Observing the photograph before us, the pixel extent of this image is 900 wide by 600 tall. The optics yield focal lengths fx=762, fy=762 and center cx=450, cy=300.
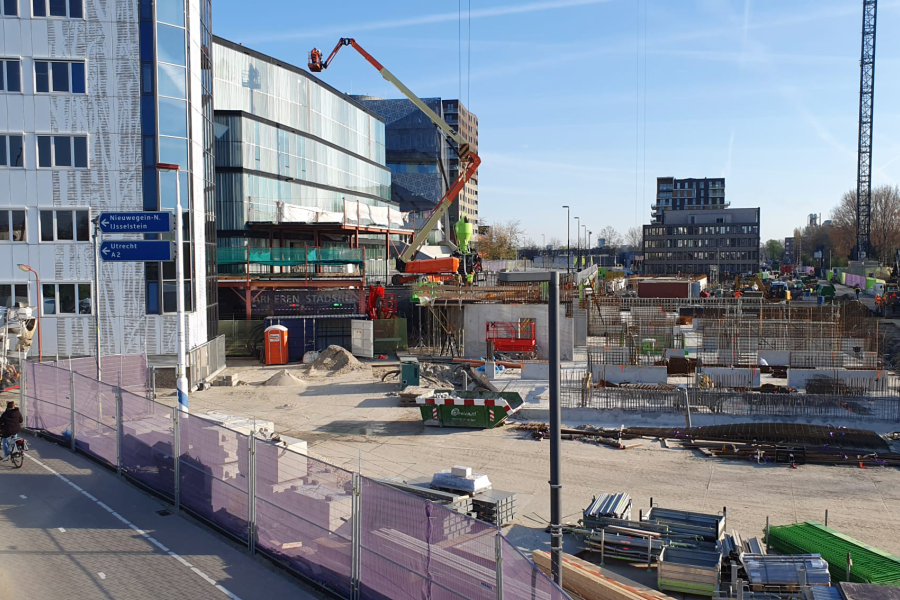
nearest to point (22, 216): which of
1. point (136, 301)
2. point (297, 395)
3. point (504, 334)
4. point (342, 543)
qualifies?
point (136, 301)

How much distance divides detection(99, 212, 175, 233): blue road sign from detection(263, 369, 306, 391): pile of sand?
14.8 metres

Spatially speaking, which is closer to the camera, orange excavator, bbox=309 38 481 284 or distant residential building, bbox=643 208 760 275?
orange excavator, bbox=309 38 481 284

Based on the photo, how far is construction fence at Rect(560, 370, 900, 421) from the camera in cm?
2459

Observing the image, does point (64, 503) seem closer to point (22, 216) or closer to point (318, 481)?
point (318, 481)

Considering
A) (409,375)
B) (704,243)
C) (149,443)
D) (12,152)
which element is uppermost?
(12,152)

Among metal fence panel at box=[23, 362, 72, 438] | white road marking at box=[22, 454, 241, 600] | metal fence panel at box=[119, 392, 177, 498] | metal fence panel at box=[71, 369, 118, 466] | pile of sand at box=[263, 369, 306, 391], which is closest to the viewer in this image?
white road marking at box=[22, 454, 241, 600]

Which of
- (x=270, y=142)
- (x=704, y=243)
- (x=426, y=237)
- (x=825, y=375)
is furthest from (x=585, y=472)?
(x=704, y=243)

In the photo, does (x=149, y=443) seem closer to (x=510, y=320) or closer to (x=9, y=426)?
(x=9, y=426)

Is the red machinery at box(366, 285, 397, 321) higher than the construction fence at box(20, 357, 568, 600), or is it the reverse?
the red machinery at box(366, 285, 397, 321)

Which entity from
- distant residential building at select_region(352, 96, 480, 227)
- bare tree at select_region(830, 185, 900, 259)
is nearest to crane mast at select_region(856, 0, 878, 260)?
bare tree at select_region(830, 185, 900, 259)

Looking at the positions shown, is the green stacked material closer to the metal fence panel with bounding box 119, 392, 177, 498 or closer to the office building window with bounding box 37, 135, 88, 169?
the metal fence panel with bounding box 119, 392, 177, 498

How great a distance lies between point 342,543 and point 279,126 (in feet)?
151

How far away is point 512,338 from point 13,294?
21.7m

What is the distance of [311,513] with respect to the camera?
1074 centimetres
